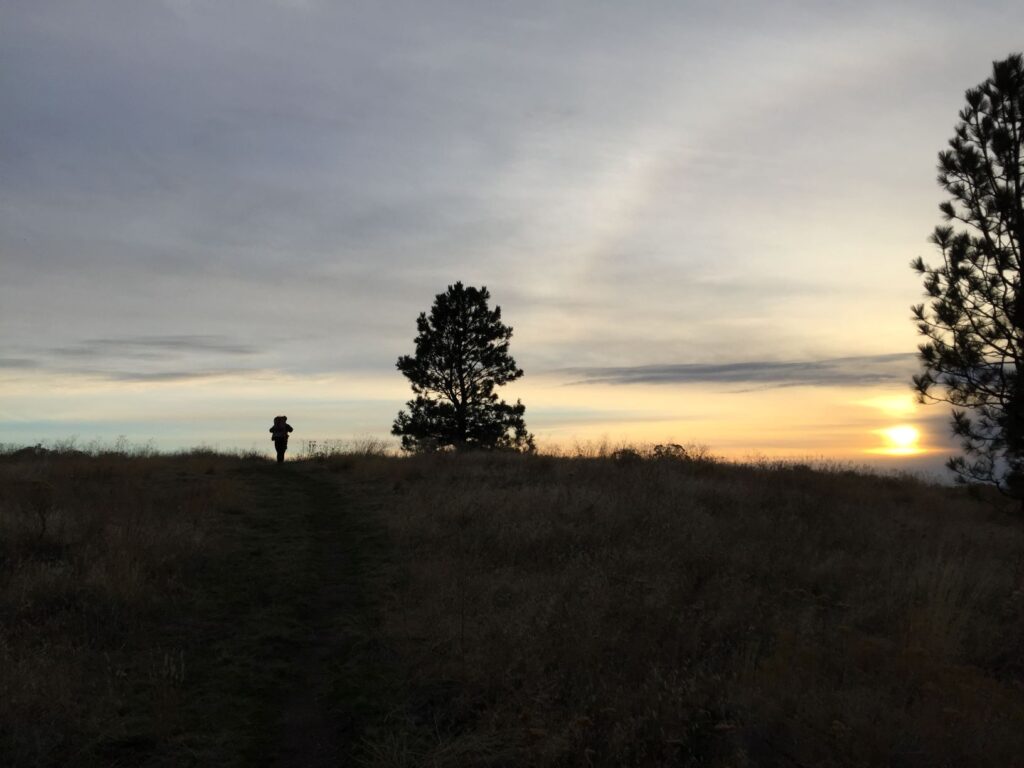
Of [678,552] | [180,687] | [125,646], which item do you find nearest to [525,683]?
[180,687]

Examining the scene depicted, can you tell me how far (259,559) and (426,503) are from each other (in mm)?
4017

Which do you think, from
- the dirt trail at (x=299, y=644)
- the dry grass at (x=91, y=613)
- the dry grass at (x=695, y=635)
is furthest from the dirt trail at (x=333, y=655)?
the dry grass at (x=91, y=613)

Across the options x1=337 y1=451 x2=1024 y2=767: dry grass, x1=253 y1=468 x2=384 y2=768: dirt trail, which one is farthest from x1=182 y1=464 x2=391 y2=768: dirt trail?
x1=337 y1=451 x2=1024 y2=767: dry grass

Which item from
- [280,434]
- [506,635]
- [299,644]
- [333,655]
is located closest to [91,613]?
[299,644]

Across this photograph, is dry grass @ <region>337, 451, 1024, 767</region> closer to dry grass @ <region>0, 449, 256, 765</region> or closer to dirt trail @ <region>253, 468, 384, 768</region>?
dirt trail @ <region>253, 468, 384, 768</region>

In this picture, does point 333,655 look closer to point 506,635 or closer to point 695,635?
point 506,635

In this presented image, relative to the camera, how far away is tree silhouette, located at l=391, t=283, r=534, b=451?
30969 mm

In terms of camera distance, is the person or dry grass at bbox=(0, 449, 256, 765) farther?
the person

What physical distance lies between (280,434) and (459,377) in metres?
8.81

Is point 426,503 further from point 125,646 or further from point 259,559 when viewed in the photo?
point 125,646

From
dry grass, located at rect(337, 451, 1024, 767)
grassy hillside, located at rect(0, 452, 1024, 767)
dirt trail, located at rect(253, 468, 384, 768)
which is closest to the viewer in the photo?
dry grass, located at rect(337, 451, 1024, 767)

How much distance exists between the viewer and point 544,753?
4746 mm

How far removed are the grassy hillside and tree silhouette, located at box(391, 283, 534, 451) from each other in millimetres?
16994

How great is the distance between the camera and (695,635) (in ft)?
22.4
